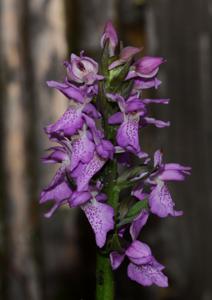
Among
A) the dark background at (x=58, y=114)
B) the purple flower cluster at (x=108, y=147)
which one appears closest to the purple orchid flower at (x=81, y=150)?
the purple flower cluster at (x=108, y=147)

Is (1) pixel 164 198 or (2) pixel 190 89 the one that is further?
(2) pixel 190 89

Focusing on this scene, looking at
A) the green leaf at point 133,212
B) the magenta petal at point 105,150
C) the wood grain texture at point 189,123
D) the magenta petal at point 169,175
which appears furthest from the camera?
the wood grain texture at point 189,123

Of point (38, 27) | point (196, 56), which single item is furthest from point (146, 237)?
point (38, 27)

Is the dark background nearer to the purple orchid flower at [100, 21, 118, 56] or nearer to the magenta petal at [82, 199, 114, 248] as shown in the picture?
the purple orchid flower at [100, 21, 118, 56]

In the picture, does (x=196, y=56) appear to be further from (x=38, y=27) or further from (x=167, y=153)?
(x=38, y=27)

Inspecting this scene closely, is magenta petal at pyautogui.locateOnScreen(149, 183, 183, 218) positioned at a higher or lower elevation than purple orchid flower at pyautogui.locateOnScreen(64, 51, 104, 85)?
lower

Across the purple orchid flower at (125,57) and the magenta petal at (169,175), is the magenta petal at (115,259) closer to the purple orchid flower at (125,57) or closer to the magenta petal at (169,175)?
the magenta petal at (169,175)

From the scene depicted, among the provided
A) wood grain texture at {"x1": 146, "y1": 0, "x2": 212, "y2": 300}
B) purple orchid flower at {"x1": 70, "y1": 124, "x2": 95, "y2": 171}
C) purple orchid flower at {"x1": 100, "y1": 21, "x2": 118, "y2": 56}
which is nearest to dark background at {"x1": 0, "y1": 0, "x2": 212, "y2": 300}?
wood grain texture at {"x1": 146, "y1": 0, "x2": 212, "y2": 300}
